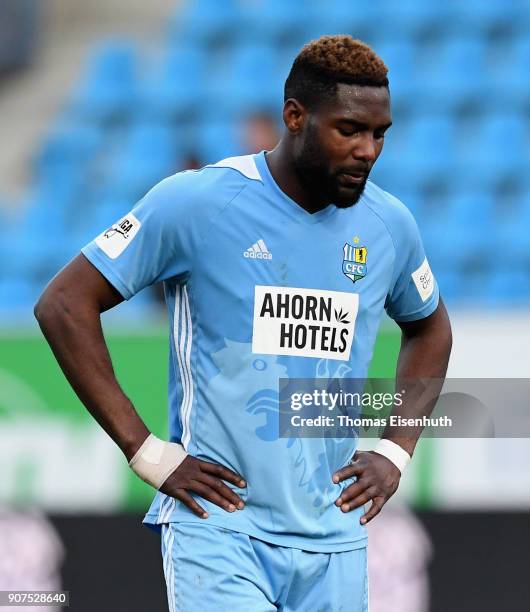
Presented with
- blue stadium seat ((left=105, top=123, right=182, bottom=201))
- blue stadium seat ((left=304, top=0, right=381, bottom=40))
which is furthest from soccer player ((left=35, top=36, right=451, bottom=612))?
blue stadium seat ((left=304, top=0, right=381, bottom=40))

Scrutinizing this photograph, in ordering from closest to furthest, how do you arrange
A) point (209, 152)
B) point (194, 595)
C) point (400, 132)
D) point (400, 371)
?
point (194, 595) < point (400, 371) < point (209, 152) < point (400, 132)

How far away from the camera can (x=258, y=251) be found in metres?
3.86

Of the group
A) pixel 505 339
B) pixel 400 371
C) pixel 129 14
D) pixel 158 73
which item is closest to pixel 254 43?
pixel 158 73

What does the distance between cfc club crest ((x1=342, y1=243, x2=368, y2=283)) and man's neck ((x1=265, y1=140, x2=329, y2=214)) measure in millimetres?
150

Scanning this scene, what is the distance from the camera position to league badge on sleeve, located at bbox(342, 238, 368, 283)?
3.94 meters

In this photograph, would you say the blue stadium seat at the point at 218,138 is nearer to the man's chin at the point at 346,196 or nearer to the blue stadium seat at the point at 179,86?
the blue stadium seat at the point at 179,86

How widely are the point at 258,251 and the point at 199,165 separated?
14.5 ft

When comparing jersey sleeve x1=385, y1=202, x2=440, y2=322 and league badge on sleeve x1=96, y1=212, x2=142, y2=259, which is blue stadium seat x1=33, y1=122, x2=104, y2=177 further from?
league badge on sleeve x1=96, y1=212, x2=142, y2=259

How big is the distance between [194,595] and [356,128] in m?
1.36

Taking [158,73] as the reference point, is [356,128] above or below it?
below

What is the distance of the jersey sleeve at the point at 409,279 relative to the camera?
410 centimetres

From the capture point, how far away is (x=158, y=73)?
12.7 metres

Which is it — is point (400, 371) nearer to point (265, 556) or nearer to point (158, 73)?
point (265, 556)

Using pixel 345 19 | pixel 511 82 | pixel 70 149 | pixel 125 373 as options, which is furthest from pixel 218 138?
pixel 125 373
